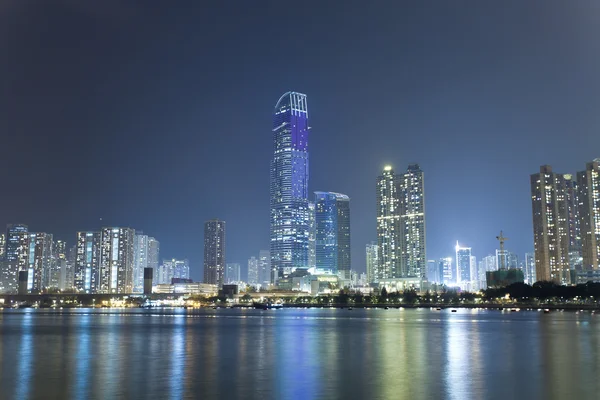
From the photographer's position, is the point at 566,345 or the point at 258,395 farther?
the point at 566,345

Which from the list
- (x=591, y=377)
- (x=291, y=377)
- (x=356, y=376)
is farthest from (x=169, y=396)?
(x=591, y=377)

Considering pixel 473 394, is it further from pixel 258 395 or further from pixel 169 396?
pixel 169 396

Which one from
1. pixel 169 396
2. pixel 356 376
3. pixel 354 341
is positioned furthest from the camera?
pixel 354 341

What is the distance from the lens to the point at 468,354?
1699 inches

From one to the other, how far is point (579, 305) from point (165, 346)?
548 feet

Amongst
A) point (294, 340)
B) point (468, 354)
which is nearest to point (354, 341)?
point (294, 340)

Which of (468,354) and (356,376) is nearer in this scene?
(356,376)

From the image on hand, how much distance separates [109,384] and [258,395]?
8.30 meters

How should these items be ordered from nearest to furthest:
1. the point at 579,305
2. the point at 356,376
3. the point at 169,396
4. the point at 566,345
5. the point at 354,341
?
the point at 169,396 → the point at 356,376 → the point at 566,345 → the point at 354,341 → the point at 579,305

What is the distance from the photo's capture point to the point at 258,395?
25.9m

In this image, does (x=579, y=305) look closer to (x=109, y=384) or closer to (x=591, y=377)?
(x=591, y=377)

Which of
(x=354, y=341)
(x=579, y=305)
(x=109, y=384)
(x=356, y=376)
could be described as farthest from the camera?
(x=579, y=305)

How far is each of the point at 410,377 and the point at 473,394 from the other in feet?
17.6

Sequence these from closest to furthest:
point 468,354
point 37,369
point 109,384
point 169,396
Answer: point 169,396 < point 109,384 < point 37,369 < point 468,354
